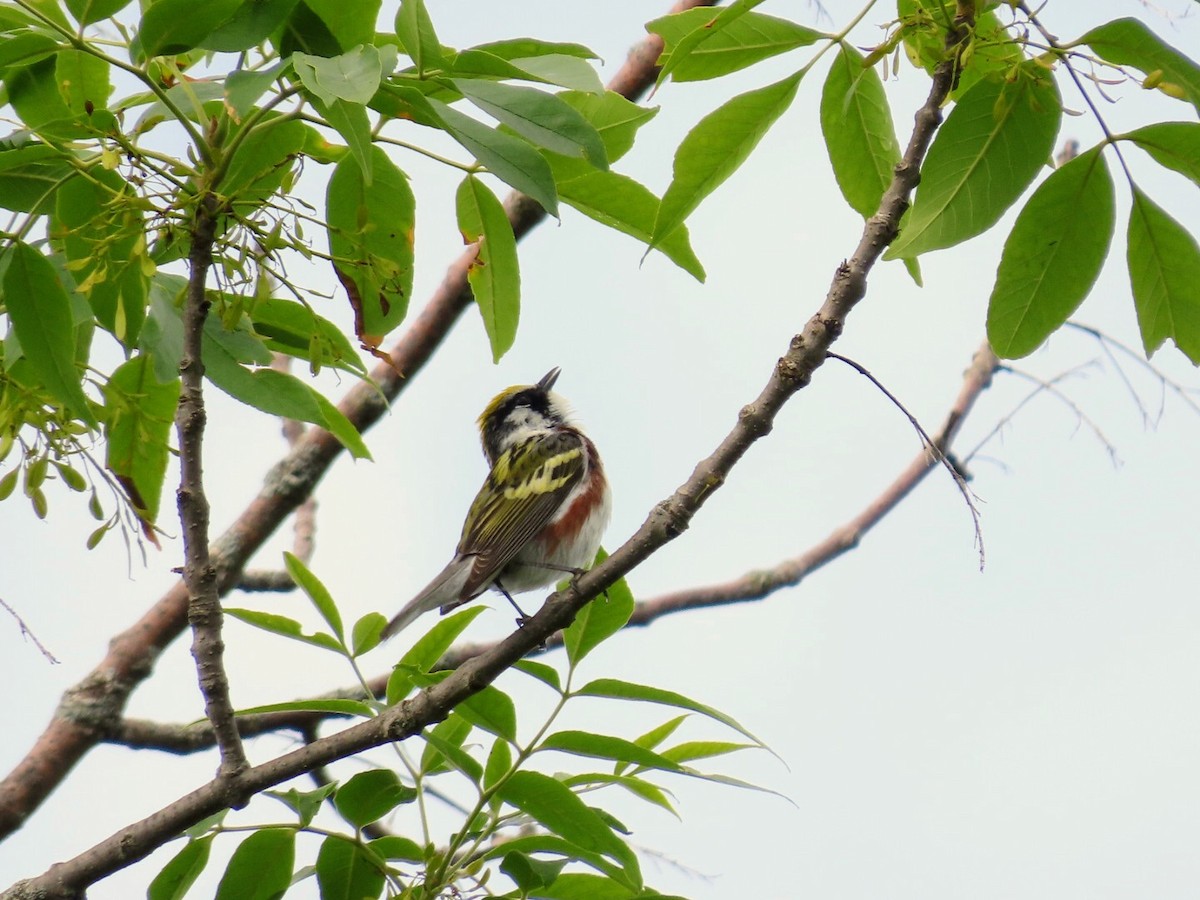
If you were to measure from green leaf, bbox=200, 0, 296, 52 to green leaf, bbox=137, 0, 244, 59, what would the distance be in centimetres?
1

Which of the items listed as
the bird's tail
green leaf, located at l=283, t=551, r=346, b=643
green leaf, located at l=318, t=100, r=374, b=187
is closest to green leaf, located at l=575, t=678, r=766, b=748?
green leaf, located at l=283, t=551, r=346, b=643

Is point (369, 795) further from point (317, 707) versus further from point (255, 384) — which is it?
point (255, 384)

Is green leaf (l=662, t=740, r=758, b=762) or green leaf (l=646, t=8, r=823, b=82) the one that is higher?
green leaf (l=646, t=8, r=823, b=82)

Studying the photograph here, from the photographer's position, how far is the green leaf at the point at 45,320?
2.03 m

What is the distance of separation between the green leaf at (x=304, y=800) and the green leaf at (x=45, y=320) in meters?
0.71

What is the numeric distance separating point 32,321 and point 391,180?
2.28 ft

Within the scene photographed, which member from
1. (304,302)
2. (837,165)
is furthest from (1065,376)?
(304,302)

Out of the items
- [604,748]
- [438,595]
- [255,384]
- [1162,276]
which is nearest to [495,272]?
[255,384]

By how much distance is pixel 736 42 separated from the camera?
83.6 inches

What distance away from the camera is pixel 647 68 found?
13.8 ft

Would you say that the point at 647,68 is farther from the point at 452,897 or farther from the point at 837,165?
the point at 452,897

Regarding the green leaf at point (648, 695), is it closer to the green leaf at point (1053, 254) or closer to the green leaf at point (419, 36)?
the green leaf at point (1053, 254)

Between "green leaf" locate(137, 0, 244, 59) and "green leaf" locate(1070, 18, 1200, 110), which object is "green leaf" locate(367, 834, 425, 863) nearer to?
"green leaf" locate(137, 0, 244, 59)

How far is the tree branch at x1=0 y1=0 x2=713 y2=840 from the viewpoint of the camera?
4.02 meters
